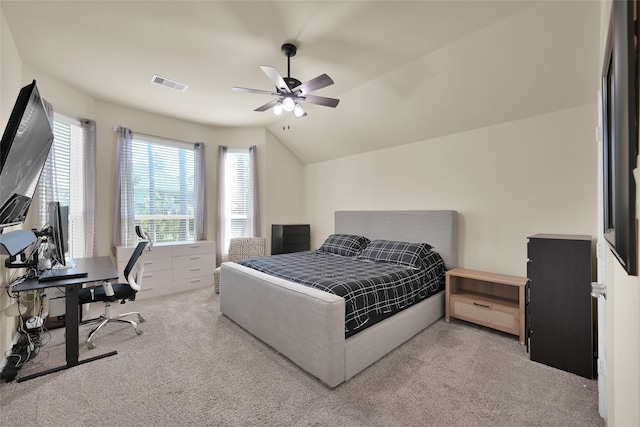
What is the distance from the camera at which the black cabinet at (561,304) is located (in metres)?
2.13

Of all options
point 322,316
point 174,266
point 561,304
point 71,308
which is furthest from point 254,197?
point 561,304

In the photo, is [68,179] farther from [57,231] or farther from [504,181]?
[504,181]

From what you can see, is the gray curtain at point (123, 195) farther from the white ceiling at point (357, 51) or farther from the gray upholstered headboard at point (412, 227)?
the gray upholstered headboard at point (412, 227)

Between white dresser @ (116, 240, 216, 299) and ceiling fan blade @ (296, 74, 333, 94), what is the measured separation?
10.7 ft

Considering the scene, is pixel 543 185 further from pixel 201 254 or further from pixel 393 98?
pixel 201 254

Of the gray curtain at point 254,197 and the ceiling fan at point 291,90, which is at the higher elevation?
the ceiling fan at point 291,90

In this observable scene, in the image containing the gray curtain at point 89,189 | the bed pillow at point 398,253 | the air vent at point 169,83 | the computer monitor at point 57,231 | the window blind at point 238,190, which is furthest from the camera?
the window blind at point 238,190

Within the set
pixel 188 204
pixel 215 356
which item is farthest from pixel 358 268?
pixel 188 204

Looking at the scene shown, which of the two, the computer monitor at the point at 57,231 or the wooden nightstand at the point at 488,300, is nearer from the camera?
the computer monitor at the point at 57,231

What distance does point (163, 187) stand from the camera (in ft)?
15.2

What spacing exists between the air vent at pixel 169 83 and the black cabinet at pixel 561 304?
4212 mm

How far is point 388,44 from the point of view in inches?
101

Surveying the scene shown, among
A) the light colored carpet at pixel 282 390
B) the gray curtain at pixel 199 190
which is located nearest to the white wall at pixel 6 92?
the light colored carpet at pixel 282 390

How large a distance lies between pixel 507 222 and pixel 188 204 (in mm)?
4833
